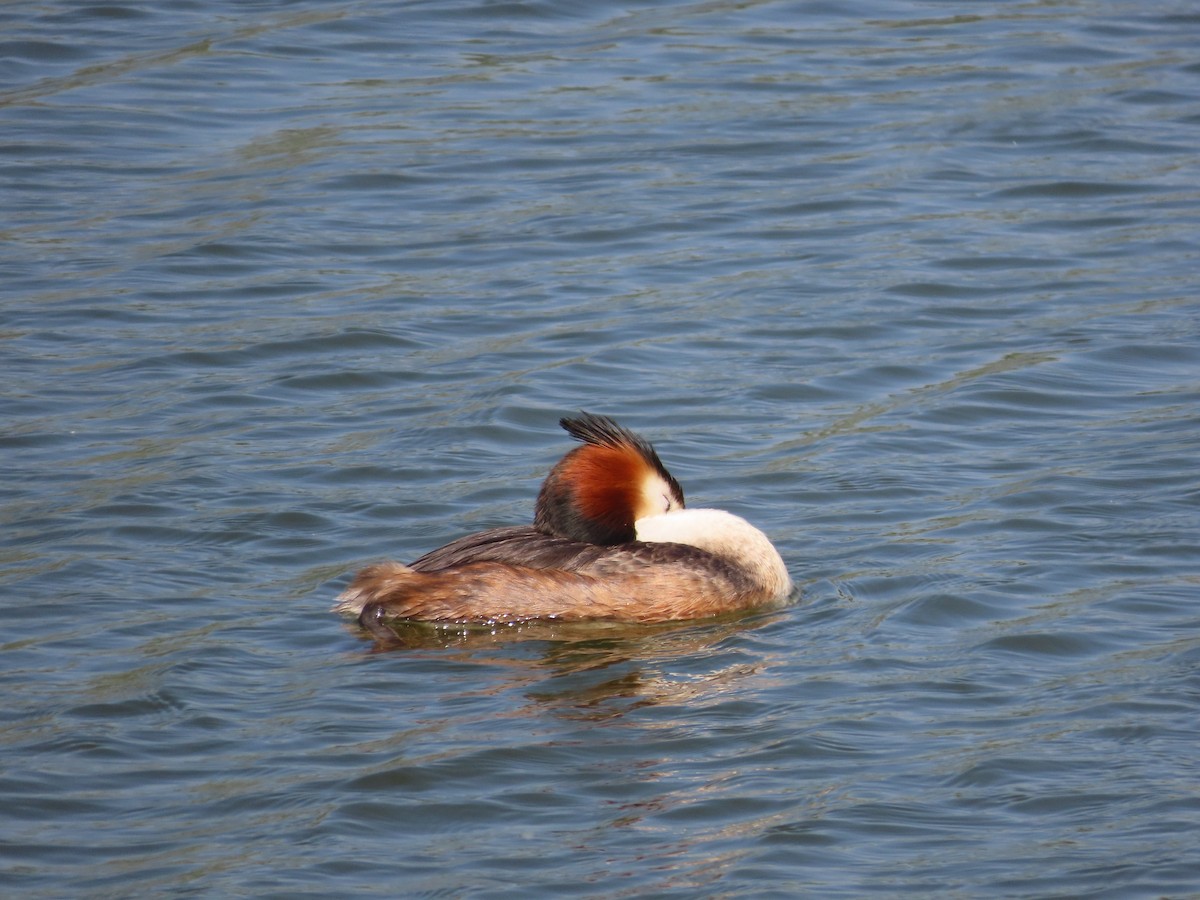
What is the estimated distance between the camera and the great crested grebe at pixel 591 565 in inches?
287

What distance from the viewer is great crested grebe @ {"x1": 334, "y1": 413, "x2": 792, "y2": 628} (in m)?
7.29

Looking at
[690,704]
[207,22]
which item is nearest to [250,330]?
[690,704]

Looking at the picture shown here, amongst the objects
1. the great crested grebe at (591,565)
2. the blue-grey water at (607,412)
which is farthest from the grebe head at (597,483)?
the blue-grey water at (607,412)

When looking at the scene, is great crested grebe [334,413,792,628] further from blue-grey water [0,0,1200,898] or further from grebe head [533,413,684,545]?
blue-grey water [0,0,1200,898]

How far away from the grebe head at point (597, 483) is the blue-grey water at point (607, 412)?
468mm

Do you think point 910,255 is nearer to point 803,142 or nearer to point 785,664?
point 803,142

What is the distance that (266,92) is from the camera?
14414 mm

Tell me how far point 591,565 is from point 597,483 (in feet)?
1.06

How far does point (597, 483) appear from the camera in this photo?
749 cm

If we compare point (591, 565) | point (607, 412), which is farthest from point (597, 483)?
point (607, 412)

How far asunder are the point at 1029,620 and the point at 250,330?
5087 millimetres

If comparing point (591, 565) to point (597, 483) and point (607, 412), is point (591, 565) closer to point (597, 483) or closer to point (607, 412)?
point (597, 483)

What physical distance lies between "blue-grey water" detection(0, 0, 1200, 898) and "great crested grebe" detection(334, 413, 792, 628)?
0.45 ft

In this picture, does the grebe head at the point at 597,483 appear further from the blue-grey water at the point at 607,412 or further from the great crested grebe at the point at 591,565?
the blue-grey water at the point at 607,412
